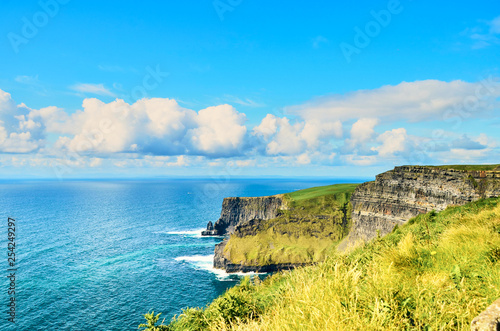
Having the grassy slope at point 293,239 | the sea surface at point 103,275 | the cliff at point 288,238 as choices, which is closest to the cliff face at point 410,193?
the grassy slope at point 293,239

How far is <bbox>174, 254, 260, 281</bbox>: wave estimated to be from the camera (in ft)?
242

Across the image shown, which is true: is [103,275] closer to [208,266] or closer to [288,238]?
[208,266]

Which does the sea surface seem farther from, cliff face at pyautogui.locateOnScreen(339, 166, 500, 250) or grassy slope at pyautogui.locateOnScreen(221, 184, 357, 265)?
cliff face at pyautogui.locateOnScreen(339, 166, 500, 250)

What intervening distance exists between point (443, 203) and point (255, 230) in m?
53.3

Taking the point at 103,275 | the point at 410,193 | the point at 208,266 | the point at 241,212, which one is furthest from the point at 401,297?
the point at 241,212

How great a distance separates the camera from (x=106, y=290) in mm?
60125

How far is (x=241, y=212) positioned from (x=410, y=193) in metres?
84.6

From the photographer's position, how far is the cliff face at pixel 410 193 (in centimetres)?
5759

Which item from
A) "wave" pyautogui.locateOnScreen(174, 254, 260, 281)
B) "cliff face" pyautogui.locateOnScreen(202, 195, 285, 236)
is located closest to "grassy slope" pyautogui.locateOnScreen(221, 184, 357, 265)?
"wave" pyautogui.locateOnScreen(174, 254, 260, 281)

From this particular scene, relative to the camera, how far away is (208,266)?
268ft

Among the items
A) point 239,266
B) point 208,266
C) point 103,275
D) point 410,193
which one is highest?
point 410,193

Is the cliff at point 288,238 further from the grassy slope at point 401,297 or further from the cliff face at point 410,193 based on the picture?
the grassy slope at point 401,297

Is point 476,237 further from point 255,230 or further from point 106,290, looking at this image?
point 255,230

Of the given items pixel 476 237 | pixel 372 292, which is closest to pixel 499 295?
pixel 372 292
